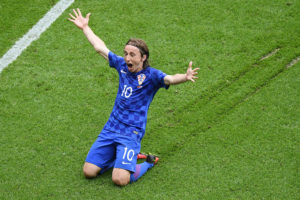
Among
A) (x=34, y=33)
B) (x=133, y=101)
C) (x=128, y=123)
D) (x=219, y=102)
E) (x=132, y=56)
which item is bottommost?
(x=219, y=102)

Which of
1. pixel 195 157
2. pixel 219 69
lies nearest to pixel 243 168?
pixel 195 157

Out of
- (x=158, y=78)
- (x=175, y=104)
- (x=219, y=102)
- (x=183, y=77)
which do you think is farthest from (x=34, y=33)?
(x=183, y=77)

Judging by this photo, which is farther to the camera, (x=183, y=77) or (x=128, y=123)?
(x=128, y=123)

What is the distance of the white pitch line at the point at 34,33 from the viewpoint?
7367 millimetres

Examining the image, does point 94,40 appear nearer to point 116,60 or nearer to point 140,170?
point 116,60

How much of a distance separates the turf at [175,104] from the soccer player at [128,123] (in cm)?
20

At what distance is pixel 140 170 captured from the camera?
17.9ft

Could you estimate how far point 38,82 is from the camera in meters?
6.88

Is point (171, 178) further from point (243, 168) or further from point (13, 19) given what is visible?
point (13, 19)

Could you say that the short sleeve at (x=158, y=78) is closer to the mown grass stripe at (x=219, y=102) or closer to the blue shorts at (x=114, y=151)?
the blue shorts at (x=114, y=151)

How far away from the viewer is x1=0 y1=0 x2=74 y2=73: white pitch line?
7367mm

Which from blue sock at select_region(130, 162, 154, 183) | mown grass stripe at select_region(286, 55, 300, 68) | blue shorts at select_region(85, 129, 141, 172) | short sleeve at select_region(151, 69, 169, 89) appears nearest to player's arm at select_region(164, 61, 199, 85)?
short sleeve at select_region(151, 69, 169, 89)

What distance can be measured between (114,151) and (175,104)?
1.46 meters

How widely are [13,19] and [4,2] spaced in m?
0.59
